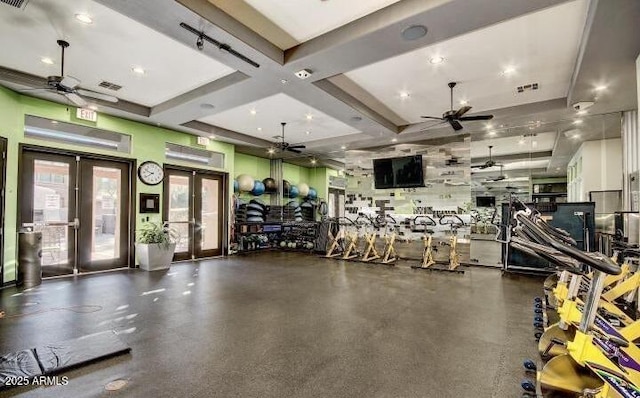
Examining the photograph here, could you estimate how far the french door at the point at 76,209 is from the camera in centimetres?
597

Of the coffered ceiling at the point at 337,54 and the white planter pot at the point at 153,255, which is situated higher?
the coffered ceiling at the point at 337,54

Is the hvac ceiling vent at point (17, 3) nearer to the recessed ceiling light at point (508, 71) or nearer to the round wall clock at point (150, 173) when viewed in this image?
the round wall clock at point (150, 173)

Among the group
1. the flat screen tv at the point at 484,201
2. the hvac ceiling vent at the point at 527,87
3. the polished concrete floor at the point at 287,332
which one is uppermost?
the hvac ceiling vent at the point at 527,87

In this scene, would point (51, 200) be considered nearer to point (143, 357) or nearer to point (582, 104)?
point (143, 357)

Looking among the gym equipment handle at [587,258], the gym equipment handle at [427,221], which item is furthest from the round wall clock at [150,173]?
the gym equipment handle at [587,258]

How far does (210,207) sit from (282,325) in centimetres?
648

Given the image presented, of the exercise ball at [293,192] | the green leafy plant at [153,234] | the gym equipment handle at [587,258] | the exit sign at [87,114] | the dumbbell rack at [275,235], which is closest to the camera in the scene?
the gym equipment handle at [587,258]

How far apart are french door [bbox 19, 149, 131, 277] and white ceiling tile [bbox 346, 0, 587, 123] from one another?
5.99 m

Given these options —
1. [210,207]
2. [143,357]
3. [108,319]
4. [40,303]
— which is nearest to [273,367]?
[143,357]

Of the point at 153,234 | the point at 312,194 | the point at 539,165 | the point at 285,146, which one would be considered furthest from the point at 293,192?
the point at 539,165

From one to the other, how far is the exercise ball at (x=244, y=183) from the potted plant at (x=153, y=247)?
312 cm

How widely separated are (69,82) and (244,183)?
19.3 feet

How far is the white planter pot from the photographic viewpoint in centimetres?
698

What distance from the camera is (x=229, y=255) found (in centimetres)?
945
